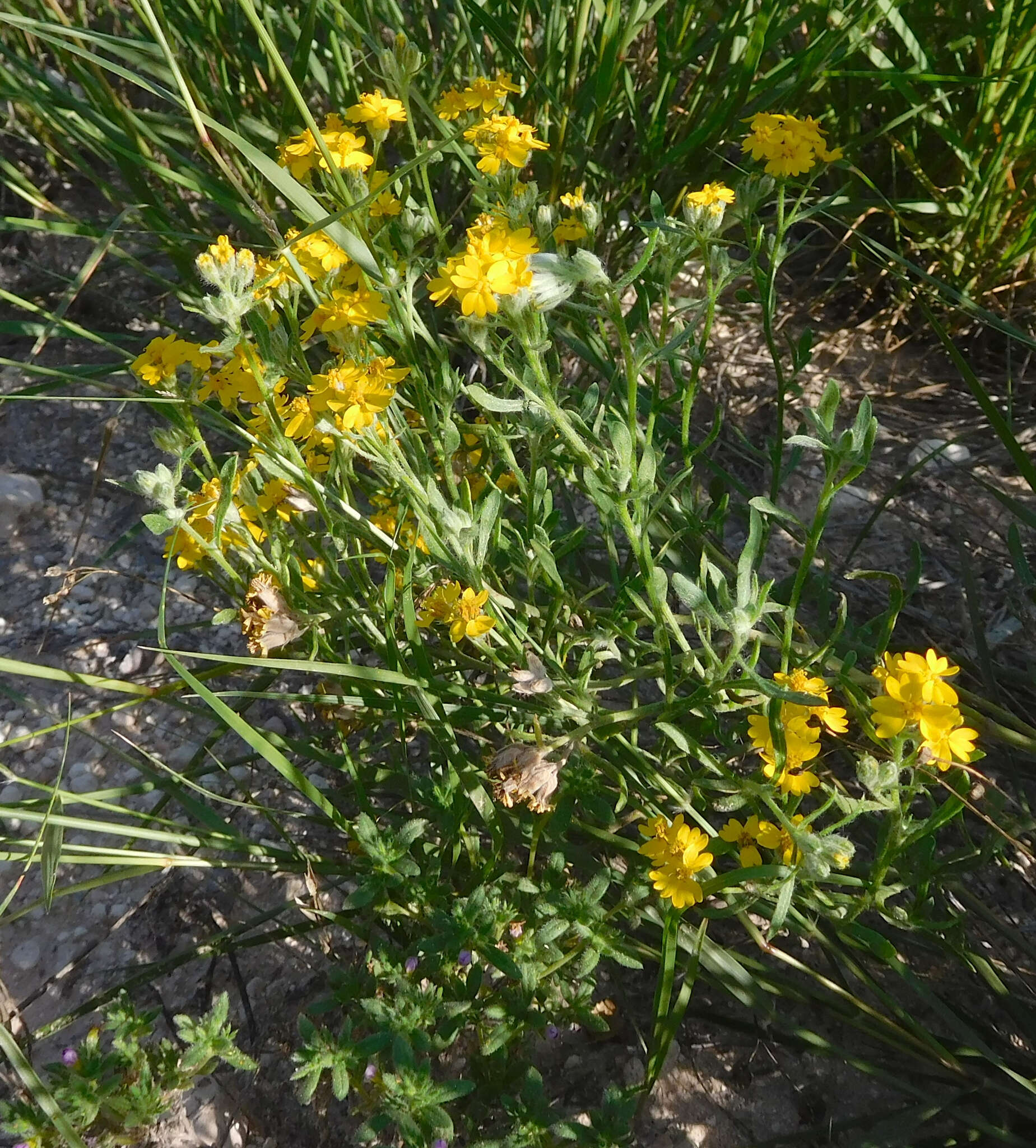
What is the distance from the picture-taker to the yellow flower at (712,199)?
1.04 m

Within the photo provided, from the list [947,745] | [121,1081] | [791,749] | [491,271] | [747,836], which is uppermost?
[491,271]

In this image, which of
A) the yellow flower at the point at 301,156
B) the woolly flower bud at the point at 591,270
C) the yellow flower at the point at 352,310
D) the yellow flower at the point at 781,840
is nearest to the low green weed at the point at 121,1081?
the yellow flower at the point at 781,840

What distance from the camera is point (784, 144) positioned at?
1256 mm

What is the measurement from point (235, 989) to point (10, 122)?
213 cm

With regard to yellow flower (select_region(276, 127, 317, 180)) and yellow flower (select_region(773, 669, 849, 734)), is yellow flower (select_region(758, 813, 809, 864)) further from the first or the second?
yellow flower (select_region(276, 127, 317, 180))

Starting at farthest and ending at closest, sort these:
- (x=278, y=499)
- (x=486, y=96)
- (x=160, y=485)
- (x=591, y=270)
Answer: (x=486, y=96) < (x=278, y=499) < (x=160, y=485) < (x=591, y=270)

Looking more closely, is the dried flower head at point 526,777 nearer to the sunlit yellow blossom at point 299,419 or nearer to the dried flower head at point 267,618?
the dried flower head at point 267,618

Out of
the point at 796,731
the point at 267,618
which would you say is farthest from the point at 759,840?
the point at 267,618

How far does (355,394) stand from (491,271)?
21cm

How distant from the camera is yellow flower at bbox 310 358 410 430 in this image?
0.98 metres

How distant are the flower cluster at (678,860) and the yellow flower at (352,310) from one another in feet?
2.26

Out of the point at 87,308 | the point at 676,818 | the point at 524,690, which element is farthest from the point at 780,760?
the point at 87,308

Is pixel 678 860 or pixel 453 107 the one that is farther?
pixel 453 107

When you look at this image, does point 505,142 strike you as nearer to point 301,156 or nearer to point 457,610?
point 301,156
